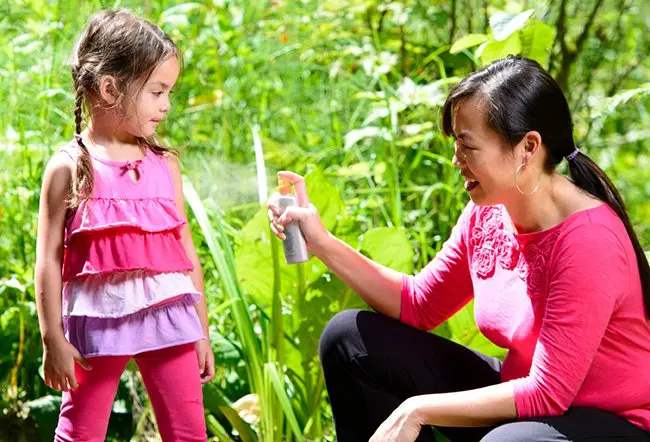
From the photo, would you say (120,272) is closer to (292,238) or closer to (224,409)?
(292,238)

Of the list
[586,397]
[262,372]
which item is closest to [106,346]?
[262,372]

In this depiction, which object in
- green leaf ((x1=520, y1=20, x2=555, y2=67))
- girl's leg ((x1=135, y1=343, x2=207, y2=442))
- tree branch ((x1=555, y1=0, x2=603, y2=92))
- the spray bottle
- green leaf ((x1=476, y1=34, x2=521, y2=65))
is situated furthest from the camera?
tree branch ((x1=555, y1=0, x2=603, y2=92))

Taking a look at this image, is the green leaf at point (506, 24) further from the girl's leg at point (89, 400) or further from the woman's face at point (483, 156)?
the girl's leg at point (89, 400)

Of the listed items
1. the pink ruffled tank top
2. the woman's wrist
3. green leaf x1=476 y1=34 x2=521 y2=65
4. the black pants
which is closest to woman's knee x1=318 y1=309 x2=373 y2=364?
the black pants

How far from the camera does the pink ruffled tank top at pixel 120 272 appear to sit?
1.99 metres

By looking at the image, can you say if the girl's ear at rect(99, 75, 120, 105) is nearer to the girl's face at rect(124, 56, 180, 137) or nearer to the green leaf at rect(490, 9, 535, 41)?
the girl's face at rect(124, 56, 180, 137)

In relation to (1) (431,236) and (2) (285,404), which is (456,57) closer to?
(1) (431,236)

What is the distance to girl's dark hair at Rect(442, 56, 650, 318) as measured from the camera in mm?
2020

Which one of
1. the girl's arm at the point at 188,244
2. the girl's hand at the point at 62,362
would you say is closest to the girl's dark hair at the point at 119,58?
the girl's arm at the point at 188,244

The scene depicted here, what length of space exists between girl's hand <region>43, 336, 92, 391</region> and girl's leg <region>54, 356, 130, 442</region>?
3 centimetres

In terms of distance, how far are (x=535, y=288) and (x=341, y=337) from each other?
47 centimetres

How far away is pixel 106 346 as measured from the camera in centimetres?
198

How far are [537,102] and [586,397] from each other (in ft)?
1.90

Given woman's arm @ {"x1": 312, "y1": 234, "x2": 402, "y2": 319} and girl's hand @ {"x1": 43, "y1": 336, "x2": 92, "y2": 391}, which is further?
woman's arm @ {"x1": 312, "y1": 234, "x2": 402, "y2": 319}
